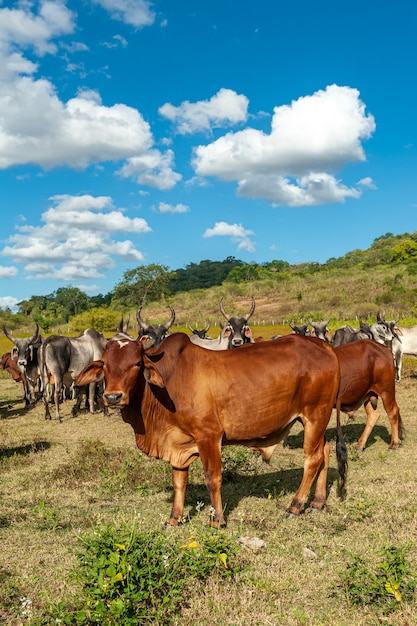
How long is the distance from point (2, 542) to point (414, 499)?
4.49m

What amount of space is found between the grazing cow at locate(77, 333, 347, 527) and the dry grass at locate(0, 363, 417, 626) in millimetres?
564

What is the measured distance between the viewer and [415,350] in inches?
662

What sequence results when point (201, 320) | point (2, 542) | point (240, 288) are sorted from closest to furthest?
point (2, 542)
point (201, 320)
point (240, 288)

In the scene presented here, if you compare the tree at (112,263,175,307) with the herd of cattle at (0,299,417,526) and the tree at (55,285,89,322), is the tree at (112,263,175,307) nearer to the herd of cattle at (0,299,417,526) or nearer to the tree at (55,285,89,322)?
the tree at (55,285,89,322)

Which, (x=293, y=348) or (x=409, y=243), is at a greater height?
(x=409, y=243)

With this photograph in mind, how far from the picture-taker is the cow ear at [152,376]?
4.87 meters

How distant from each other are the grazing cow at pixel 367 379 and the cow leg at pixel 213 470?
3.26m

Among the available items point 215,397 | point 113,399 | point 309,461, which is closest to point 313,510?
point 309,461

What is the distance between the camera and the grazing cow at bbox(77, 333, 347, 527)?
16.3 feet

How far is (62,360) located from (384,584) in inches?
407


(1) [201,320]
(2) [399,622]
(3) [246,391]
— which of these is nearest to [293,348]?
(3) [246,391]

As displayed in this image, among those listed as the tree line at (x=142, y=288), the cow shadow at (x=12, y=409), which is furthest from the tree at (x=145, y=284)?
the cow shadow at (x=12, y=409)

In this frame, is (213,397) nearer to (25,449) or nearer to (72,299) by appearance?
(25,449)

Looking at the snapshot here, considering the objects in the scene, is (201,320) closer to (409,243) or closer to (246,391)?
(409,243)
